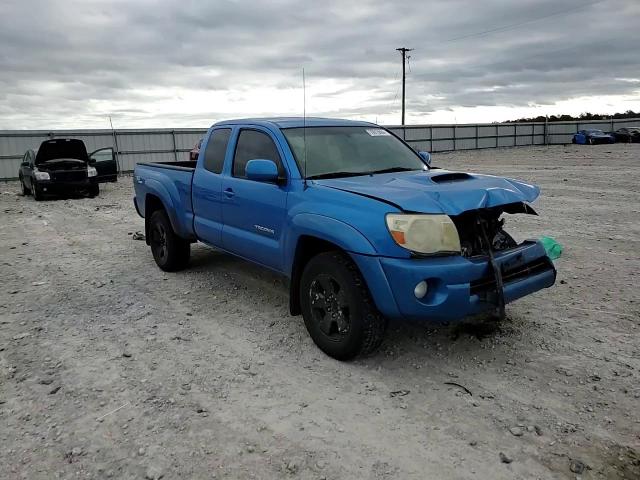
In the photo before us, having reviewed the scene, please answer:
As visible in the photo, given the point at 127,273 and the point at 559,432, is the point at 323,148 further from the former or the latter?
the point at 127,273

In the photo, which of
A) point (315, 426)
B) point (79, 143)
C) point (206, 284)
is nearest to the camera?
point (315, 426)

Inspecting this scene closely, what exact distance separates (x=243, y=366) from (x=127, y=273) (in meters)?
3.38

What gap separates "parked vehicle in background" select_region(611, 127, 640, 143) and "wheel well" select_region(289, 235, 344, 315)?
44.7 metres

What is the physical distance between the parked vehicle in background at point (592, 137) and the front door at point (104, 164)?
119ft

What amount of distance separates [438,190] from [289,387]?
175cm

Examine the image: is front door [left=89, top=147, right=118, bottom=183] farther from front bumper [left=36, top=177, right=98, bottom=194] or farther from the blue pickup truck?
the blue pickup truck

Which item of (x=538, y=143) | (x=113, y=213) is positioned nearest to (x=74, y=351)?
(x=113, y=213)

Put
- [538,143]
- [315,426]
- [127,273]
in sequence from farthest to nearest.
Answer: [538,143], [127,273], [315,426]

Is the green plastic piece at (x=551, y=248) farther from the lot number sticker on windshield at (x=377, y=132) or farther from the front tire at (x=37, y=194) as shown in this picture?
the front tire at (x=37, y=194)

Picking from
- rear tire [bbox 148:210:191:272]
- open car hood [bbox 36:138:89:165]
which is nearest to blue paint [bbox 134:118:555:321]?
rear tire [bbox 148:210:191:272]

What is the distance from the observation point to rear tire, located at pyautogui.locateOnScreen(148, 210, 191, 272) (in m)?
6.42

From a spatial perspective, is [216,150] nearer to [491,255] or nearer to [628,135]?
[491,255]

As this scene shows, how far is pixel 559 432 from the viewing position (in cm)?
297

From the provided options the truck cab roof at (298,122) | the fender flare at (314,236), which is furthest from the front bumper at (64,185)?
the fender flare at (314,236)
